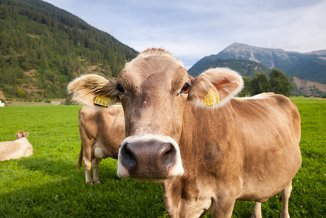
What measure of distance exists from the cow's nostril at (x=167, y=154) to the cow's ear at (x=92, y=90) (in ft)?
5.53

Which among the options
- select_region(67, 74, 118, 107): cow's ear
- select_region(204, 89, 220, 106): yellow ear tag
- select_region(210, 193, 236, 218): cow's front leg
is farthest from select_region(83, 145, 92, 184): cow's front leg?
select_region(204, 89, 220, 106): yellow ear tag

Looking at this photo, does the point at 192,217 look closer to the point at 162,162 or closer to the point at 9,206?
the point at 162,162

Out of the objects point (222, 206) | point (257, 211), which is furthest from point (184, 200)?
point (257, 211)

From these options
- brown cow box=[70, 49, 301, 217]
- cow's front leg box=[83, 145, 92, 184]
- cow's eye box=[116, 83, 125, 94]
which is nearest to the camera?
brown cow box=[70, 49, 301, 217]

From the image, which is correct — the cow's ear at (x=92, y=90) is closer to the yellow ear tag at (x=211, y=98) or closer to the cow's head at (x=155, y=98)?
the cow's head at (x=155, y=98)

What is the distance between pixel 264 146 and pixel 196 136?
1.46m

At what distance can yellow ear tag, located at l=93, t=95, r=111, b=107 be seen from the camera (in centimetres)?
430

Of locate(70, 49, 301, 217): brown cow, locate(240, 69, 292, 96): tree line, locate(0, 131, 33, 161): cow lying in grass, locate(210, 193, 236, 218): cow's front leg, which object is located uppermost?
locate(70, 49, 301, 217): brown cow

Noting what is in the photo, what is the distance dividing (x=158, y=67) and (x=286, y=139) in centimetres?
325

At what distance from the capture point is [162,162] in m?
2.60

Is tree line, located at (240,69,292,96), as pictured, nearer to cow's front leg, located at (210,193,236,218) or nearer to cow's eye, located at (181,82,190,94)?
cow's front leg, located at (210,193,236,218)

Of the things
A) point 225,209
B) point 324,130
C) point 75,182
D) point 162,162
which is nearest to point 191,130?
point 225,209

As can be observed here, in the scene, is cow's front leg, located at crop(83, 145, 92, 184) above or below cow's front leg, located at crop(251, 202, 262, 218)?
below

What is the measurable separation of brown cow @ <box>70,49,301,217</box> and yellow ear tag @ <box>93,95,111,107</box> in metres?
0.06
